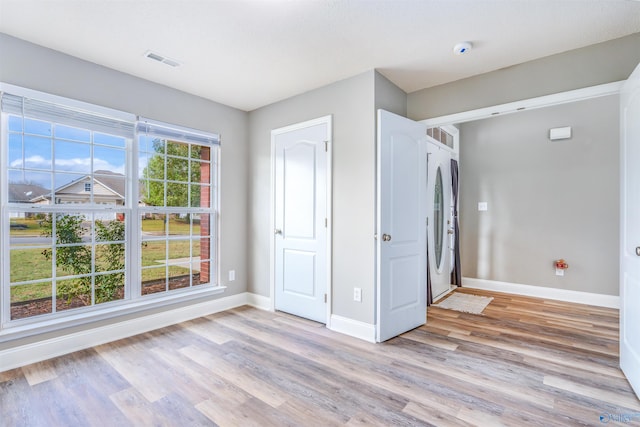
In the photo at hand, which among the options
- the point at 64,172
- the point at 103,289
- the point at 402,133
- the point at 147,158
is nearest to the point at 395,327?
the point at 402,133

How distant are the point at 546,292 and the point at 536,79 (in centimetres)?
310

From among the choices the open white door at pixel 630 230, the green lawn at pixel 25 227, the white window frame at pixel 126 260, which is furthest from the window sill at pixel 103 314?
the open white door at pixel 630 230

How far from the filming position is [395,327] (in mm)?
3014

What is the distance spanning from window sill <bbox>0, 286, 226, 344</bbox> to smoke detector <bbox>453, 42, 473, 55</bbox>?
350 cm

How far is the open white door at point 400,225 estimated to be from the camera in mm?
2889

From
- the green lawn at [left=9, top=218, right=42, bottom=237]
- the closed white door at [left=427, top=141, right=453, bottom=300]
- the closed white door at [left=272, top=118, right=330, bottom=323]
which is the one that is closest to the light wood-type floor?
the closed white door at [left=272, top=118, right=330, bottom=323]

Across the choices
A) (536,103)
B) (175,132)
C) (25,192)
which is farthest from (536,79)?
(25,192)

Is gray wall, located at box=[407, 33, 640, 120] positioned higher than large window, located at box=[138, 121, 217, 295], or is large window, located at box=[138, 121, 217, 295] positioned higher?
gray wall, located at box=[407, 33, 640, 120]

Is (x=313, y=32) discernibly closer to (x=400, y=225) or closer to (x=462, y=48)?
(x=462, y=48)

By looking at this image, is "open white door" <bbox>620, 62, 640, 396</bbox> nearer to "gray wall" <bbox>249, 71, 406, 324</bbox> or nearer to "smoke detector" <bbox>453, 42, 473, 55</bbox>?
"smoke detector" <bbox>453, 42, 473, 55</bbox>

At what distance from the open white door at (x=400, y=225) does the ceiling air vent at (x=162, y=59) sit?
1940 millimetres

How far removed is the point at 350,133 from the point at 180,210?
2.09 m

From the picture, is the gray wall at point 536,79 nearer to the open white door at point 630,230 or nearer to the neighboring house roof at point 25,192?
the open white door at point 630,230

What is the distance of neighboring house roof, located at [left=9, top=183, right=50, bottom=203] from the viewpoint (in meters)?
2.45
